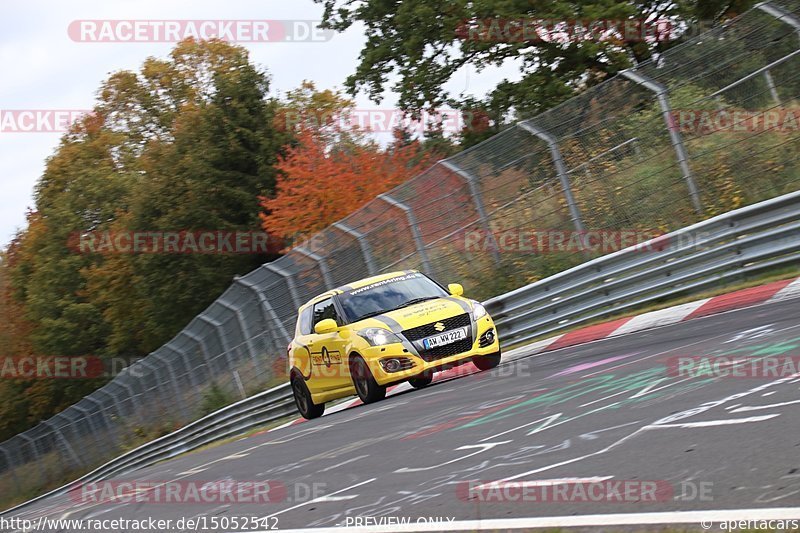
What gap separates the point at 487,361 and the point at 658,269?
8.87ft

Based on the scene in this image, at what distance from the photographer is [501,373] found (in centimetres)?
1354

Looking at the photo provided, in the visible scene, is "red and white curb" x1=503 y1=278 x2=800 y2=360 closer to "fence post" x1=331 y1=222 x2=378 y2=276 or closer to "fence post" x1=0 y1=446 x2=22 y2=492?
"fence post" x1=331 y1=222 x2=378 y2=276

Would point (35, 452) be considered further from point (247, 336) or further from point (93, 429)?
point (247, 336)

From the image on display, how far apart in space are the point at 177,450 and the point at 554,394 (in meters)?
16.5

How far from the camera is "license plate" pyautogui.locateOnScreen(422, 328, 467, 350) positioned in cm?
1388

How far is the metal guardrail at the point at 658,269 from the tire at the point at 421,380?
2408 mm

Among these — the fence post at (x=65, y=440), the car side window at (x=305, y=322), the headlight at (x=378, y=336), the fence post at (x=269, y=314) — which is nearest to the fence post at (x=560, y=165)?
the car side window at (x=305, y=322)

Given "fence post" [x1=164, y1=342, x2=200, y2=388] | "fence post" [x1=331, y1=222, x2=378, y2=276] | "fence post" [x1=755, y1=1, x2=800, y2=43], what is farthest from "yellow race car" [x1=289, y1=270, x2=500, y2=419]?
"fence post" [x1=164, y1=342, x2=200, y2=388]

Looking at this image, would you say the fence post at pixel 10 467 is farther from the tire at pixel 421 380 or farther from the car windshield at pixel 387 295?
the car windshield at pixel 387 295

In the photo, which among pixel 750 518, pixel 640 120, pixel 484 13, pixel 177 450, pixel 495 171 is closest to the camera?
pixel 750 518

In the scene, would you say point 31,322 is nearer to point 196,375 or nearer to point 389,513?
point 196,375

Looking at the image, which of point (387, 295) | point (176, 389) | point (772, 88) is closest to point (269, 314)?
point (176, 389)

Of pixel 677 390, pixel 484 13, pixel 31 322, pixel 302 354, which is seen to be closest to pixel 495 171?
pixel 302 354

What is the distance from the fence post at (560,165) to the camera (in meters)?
16.8
